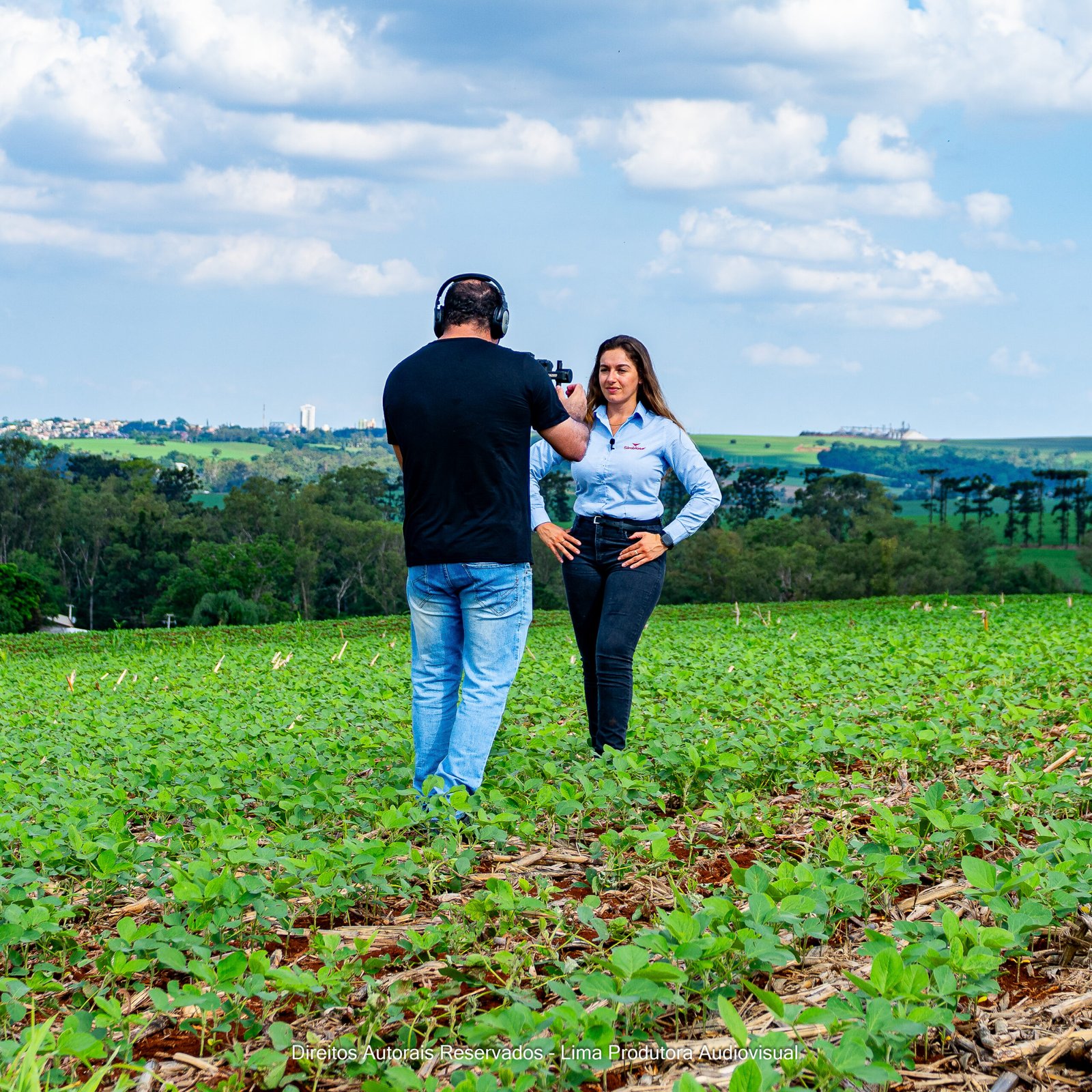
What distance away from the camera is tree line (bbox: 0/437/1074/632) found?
63438 millimetres

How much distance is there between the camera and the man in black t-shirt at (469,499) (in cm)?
431

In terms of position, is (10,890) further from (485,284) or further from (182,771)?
(485,284)

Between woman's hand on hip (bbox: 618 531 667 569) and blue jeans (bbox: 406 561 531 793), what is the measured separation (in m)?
0.87

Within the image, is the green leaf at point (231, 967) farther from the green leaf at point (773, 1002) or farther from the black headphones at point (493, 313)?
the black headphones at point (493, 313)

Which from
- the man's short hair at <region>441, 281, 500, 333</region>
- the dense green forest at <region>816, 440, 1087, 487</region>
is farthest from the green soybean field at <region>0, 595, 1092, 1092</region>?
the dense green forest at <region>816, 440, 1087, 487</region>

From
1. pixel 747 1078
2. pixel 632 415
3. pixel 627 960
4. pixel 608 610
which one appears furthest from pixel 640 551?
pixel 747 1078

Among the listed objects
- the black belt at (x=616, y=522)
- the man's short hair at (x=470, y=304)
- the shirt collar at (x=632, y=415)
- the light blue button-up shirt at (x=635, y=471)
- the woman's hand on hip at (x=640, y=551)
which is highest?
the man's short hair at (x=470, y=304)

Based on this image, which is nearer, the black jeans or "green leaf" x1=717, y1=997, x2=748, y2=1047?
"green leaf" x1=717, y1=997, x2=748, y2=1047

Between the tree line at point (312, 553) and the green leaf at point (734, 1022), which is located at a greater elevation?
the green leaf at point (734, 1022)

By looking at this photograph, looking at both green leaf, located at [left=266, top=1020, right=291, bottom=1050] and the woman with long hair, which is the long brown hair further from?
green leaf, located at [left=266, top=1020, right=291, bottom=1050]

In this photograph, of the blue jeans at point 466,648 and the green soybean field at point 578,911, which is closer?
the green soybean field at point 578,911

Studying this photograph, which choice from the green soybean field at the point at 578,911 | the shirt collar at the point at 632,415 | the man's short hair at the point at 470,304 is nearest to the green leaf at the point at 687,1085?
the green soybean field at the point at 578,911

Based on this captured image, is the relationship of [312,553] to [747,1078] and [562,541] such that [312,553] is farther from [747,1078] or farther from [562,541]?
[747,1078]

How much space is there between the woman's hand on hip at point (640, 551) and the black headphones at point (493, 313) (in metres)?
1.37
